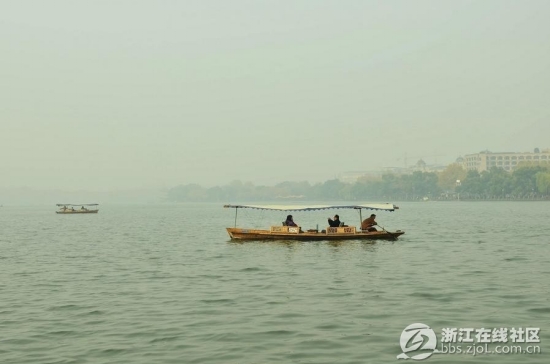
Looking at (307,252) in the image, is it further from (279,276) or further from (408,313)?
(408,313)

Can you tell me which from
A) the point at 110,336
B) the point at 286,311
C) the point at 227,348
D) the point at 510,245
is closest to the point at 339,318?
the point at 286,311

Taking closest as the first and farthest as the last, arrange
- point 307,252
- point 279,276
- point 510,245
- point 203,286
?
point 203,286 < point 279,276 < point 307,252 < point 510,245

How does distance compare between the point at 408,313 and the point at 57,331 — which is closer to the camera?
the point at 57,331

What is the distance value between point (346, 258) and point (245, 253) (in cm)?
709

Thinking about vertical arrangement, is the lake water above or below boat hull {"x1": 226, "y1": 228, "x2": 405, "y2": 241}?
below

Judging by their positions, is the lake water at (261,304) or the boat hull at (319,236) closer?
the lake water at (261,304)

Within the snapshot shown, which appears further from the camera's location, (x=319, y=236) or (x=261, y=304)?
(x=319, y=236)

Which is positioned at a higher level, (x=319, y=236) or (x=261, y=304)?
(x=319, y=236)

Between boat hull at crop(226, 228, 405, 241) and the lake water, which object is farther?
boat hull at crop(226, 228, 405, 241)

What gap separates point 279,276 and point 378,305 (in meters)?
8.03

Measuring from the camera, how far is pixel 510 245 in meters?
41.5

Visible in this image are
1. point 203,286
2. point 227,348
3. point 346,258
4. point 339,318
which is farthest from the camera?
point 346,258

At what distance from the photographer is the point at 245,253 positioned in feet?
124

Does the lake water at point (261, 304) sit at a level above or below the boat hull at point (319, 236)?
below
